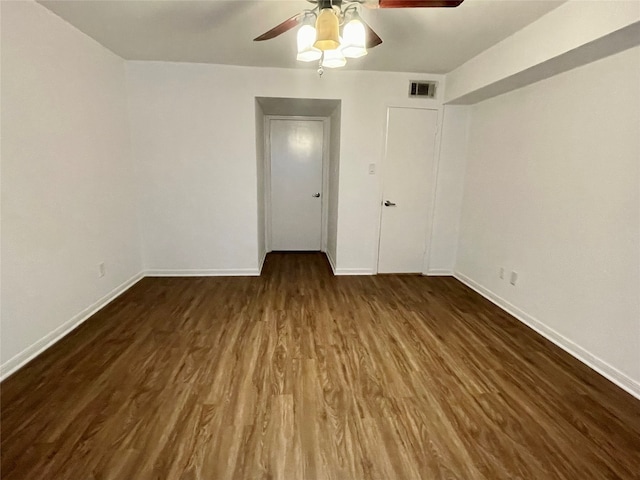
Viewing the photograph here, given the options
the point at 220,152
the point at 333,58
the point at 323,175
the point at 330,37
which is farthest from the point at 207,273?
the point at 330,37

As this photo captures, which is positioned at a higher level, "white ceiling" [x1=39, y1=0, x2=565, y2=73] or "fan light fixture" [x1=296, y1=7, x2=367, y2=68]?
"white ceiling" [x1=39, y1=0, x2=565, y2=73]

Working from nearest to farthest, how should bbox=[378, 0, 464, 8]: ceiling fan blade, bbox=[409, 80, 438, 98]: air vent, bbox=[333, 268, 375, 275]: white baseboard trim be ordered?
bbox=[378, 0, 464, 8]: ceiling fan blade
bbox=[409, 80, 438, 98]: air vent
bbox=[333, 268, 375, 275]: white baseboard trim

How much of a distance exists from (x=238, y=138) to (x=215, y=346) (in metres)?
2.42

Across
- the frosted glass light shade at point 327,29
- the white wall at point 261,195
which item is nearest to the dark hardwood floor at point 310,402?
the white wall at point 261,195

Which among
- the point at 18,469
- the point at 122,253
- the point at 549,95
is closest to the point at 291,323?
the point at 18,469

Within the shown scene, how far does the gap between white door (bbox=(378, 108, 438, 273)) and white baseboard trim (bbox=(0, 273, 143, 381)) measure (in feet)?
10.2

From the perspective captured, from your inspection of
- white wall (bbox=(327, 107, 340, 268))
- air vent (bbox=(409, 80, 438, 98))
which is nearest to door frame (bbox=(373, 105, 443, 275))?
air vent (bbox=(409, 80, 438, 98))

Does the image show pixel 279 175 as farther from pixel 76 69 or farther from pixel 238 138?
pixel 76 69

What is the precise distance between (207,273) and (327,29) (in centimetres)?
321

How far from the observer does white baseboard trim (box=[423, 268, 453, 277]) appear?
4.36 m

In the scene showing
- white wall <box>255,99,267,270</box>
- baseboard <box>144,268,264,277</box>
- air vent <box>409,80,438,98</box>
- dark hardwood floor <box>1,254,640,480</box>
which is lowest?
dark hardwood floor <box>1,254,640,480</box>

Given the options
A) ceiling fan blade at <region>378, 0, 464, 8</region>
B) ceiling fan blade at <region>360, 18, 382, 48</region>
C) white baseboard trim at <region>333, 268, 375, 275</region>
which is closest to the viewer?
ceiling fan blade at <region>378, 0, 464, 8</region>

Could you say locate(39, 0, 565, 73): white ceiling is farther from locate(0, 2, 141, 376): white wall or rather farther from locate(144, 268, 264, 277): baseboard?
locate(144, 268, 264, 277): baseboard

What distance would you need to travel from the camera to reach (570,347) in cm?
255
